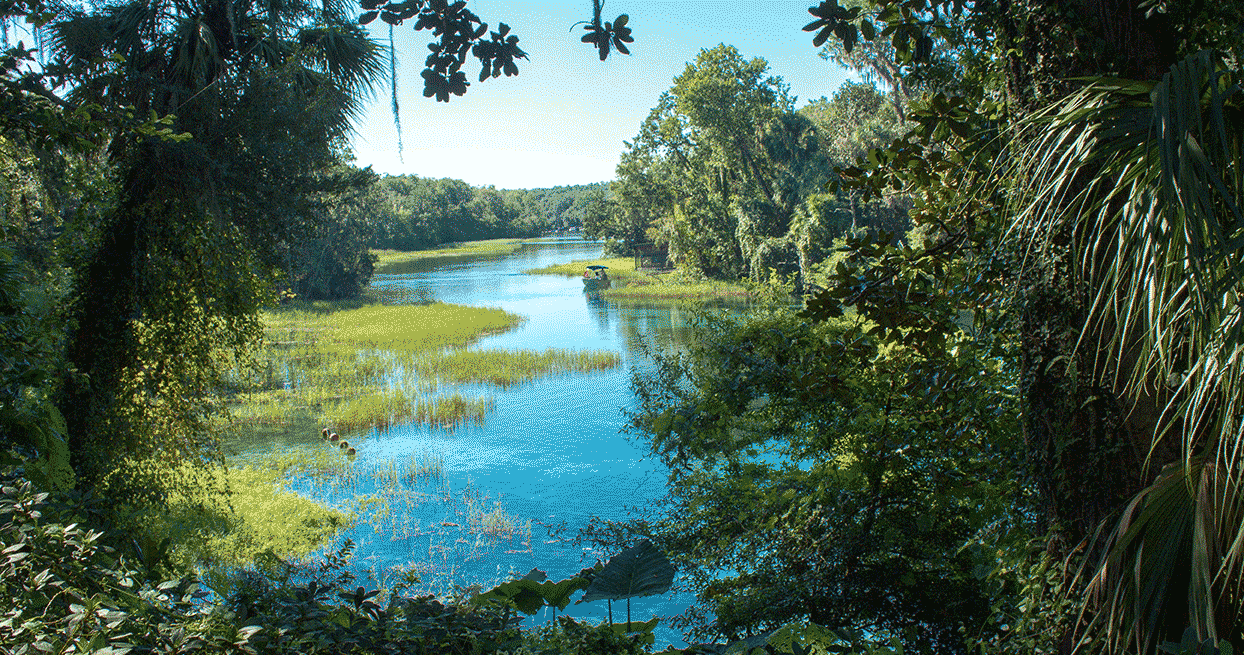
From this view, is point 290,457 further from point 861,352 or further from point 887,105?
point 887,105

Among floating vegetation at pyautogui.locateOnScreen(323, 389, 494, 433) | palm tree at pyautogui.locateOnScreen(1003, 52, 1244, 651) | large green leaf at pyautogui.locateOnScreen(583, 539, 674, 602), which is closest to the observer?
palm tree at pyautogui.locateOnScreen(1003, 52, 1244, 651)

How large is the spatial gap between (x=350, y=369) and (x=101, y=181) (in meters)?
12.6

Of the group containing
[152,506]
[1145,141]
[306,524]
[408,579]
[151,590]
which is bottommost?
[306,524]

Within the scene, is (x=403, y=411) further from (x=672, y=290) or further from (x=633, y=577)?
(x=672, y=290)

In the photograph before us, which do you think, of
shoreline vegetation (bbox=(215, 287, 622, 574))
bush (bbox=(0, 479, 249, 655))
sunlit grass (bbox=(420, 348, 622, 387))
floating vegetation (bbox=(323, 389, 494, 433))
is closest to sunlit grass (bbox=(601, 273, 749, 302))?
shoreline vegetation (bbox=(215, 287, 622, 574))

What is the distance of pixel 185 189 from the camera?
327 inches

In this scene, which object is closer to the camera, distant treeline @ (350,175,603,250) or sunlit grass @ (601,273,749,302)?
sunlit grass @ (601,273,749,302)

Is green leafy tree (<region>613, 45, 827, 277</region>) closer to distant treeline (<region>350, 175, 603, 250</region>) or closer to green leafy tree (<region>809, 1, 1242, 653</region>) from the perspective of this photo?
green leafy tree (<region>809, 1, 1242, 653</region>)

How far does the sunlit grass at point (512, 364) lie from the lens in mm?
18828

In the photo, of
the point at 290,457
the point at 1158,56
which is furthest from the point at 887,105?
the point at 1158,56

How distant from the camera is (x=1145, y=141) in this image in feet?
6.02

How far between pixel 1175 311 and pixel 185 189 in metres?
8.86

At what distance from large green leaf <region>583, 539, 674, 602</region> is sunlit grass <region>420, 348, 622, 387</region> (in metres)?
15.0

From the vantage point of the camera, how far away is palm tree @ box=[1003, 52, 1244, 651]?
5.23 feet
